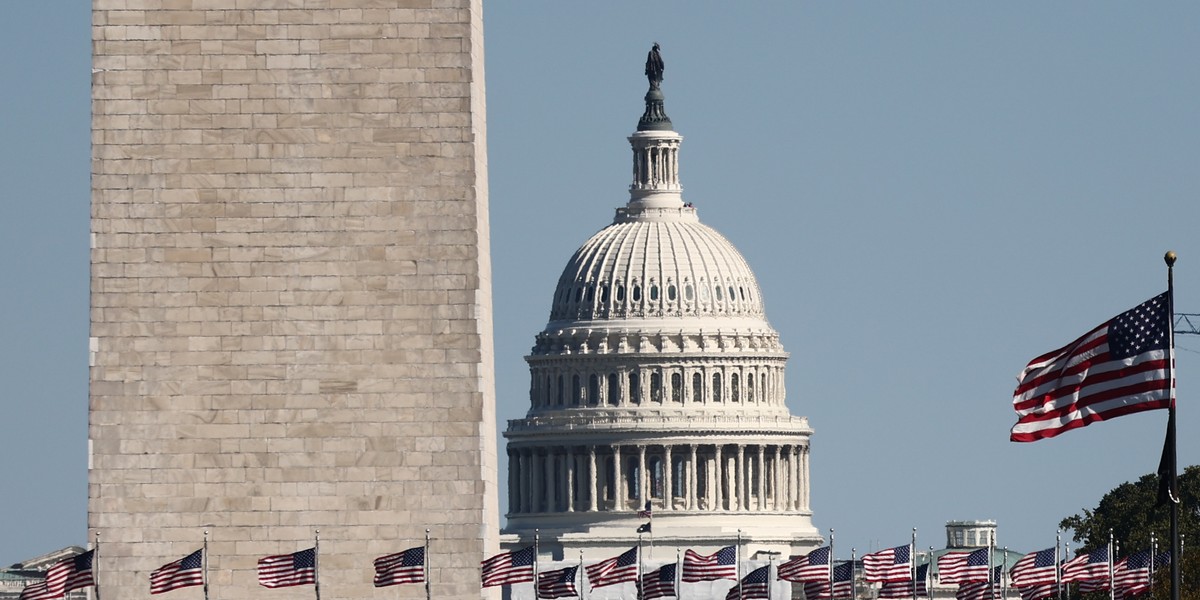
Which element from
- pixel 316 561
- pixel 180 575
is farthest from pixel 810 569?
pixel 180 575

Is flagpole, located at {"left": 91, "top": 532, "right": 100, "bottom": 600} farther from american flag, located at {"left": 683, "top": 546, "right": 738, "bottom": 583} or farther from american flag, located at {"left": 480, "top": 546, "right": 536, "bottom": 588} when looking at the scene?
american flag, located at {"left": 683, "top": 546, "right": 738, "bottom": 583}

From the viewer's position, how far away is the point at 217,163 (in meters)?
82.7

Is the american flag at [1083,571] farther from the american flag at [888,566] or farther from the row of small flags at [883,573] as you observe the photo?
the american flag at [888,566]

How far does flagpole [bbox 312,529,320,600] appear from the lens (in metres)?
80.6

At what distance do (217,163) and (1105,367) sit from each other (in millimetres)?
21150

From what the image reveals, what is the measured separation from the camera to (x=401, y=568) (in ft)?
264

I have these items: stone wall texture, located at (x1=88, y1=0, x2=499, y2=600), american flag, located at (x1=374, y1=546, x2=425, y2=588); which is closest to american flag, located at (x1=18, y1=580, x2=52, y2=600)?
stone wall texture, located at (x1=88, y1=0, x2=499, y2=600)

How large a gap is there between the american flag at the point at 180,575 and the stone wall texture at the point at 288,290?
1.29 m

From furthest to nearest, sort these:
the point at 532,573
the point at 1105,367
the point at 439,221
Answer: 1. the point at 532,573
2. the point at 439,221
3. the point at 1105,367

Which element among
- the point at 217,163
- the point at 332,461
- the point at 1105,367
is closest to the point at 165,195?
the point at 217,163

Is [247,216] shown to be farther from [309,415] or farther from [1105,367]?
[1105,367]

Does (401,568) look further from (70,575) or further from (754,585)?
(754,585)

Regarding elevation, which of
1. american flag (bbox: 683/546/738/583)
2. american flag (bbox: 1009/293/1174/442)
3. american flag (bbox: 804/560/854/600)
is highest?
american flag (bbox: 1009/293/1174/442)

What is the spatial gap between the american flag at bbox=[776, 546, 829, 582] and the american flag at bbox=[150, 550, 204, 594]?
26690mm
